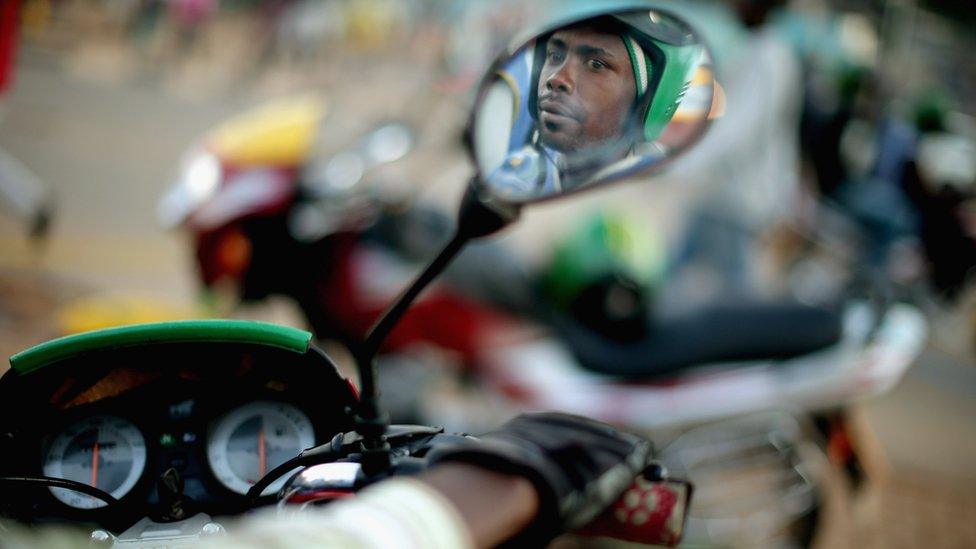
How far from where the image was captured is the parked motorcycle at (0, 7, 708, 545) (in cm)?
98

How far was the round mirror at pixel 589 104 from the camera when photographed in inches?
37.5

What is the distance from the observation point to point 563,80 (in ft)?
3.11

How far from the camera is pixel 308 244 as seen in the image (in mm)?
3264

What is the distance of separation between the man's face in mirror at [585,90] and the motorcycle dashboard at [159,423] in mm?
359

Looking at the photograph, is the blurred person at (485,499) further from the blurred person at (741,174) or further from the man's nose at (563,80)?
the blurred person at (741,174)

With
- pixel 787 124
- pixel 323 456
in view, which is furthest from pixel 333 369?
Result: pixel 787 124

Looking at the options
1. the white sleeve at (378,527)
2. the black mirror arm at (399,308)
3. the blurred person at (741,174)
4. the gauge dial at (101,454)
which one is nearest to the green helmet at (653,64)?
the black mirror arm at (399,308)

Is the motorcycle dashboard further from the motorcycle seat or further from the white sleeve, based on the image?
the motorcycle seat

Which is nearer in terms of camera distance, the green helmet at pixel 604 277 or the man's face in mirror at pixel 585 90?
the man's face in mirror at pixel 585 90

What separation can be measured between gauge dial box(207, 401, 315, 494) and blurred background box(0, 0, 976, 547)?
1.56ft

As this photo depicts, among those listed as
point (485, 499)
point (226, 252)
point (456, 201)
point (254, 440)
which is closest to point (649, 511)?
point (485, 499)

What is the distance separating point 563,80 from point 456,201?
423 centimetres

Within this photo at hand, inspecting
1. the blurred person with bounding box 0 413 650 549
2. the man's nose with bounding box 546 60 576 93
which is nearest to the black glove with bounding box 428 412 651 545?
the blurred person with bounding box 0 413 650 549

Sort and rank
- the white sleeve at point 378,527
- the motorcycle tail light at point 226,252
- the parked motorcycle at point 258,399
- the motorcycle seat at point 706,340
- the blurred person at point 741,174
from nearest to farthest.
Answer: the white sleeve at point 378,527 → the parked motorcycle at point 258,399 → the motorcycle seat at point 706,340 → the motorcycle tail light at point 226,252 → the blurred person at point 741,174
